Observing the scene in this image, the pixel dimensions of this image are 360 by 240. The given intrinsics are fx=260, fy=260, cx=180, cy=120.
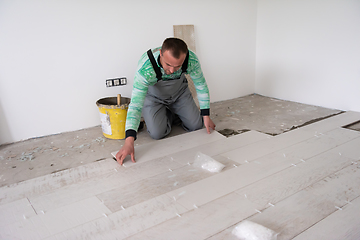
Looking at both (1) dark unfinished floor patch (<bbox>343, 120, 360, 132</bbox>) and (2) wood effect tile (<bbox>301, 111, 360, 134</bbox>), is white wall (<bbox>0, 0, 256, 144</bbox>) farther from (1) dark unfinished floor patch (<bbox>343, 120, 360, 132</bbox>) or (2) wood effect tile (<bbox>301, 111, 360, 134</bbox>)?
(1) dark unfinished floor patch (<bbox>343, 120, 360, 132</bbox>)

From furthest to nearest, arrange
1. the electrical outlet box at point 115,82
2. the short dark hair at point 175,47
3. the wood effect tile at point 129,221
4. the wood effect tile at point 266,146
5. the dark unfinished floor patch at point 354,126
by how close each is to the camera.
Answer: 1. the electrical outlet box at point 115,82
2. the dark unfinished floor patch at point 354,126
3. the wood effect tile at point 266,146
4. the short dark hair at point 175,47
5. the wood effect tile at point 129,221

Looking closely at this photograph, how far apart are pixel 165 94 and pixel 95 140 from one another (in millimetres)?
913

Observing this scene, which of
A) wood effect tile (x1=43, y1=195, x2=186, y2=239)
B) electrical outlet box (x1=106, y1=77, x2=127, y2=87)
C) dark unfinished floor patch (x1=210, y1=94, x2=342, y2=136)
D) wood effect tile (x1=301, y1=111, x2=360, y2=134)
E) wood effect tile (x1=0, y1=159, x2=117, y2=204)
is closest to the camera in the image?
wood effect tile (x1=43, y1=195, x2=186, y2=239)

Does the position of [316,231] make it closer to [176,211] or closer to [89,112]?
[176,211]

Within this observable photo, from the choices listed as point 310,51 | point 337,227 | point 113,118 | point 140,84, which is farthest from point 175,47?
point 310,51

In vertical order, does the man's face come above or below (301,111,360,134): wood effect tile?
above

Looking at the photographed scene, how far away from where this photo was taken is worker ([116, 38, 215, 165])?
1.90 m

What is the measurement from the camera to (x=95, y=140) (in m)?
2.80

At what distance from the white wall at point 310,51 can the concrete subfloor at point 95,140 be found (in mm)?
247

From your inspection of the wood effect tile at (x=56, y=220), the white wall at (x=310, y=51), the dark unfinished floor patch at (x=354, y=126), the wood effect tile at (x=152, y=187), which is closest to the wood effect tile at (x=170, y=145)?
the wood effect tile at (x=152, y=187)

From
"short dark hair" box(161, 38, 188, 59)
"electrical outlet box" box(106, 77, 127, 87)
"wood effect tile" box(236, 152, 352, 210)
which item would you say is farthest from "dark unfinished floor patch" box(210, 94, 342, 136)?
"short dark hair" box(161, 38, 188, 59)

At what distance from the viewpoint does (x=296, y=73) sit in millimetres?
3828

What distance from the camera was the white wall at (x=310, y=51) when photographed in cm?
318

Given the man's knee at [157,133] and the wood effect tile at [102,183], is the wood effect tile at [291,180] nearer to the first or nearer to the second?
the wood effect tile at [102,183]
